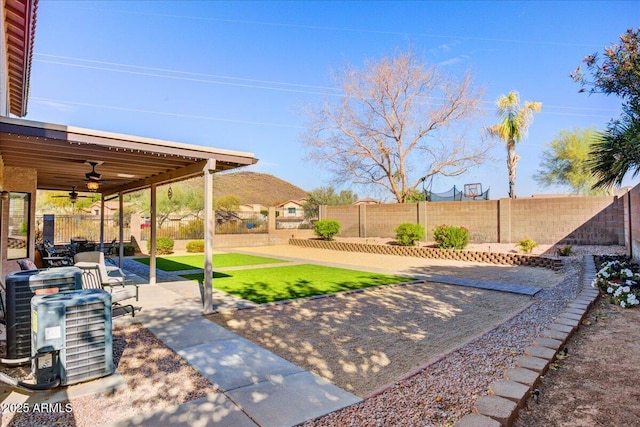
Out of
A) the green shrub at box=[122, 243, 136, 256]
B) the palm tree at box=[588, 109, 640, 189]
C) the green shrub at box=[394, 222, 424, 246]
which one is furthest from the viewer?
the green shrub at box=[122, 243, 136, 256]

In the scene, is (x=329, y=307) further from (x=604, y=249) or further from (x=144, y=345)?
(x=604, y=249)

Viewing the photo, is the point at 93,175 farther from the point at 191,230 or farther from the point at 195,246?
the point at 191,230

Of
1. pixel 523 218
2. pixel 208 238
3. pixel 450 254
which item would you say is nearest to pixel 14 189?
pixel 208 238

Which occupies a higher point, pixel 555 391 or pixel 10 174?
pixel 10 174

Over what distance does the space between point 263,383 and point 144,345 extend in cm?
200

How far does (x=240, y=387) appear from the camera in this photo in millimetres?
3486

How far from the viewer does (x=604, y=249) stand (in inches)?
517

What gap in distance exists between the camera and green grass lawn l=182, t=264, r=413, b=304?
26.9 ft

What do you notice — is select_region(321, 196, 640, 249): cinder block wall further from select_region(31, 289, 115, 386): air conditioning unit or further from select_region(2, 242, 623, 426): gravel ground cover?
select_region(31, 289, 115, 386): air conditioning unit

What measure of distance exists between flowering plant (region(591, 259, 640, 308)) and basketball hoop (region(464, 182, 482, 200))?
11.1 meters

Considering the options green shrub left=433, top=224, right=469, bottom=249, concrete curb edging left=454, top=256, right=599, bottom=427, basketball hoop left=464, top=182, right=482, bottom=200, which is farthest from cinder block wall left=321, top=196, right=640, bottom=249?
concrete curb edging left=454, top=256, right=599, bottom=427

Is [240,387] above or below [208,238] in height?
below

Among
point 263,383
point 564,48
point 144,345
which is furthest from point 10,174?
point 564,48

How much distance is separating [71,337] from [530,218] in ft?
54.7
